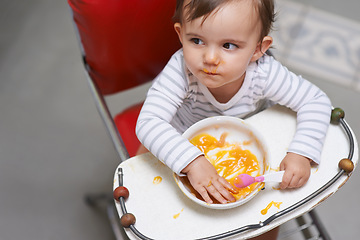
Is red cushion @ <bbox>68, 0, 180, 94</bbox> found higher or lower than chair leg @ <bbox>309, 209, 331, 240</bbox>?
higher

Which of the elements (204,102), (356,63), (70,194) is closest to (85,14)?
(204,102)

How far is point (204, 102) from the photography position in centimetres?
84

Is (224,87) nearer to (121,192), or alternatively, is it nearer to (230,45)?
(230,45)

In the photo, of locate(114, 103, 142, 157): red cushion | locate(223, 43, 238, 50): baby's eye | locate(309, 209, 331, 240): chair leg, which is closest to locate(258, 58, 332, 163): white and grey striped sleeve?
locate(223, 43, 238, 50): baby's eye

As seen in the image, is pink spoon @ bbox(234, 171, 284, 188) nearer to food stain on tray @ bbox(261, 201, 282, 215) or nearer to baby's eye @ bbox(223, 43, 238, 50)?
food stain on tray @ bbox(261, 201, 282, 215)

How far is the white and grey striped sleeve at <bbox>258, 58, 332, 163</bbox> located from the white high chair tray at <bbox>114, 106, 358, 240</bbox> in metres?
0.03

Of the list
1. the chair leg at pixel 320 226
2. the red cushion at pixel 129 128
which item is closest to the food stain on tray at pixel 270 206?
the red cushion at pixel 129 128

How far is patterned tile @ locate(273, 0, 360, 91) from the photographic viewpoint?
158 cm

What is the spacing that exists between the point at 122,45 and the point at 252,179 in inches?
15.3

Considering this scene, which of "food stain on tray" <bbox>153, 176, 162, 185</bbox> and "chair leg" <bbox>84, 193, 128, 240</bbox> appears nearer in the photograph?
"food stain on tray" <bbox>153, 176, 162, 185</bbox>

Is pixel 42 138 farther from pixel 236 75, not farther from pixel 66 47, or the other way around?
pixel 236 75

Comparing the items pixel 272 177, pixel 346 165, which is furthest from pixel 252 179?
pixel 346 165

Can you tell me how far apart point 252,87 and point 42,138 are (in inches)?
37.6

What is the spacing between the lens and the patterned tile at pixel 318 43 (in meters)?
1.58
